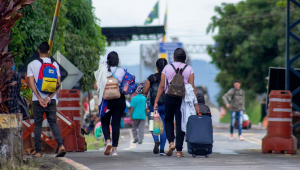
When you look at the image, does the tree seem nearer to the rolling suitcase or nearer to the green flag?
the green flag

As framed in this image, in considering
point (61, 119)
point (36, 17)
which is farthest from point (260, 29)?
point (61, 119)

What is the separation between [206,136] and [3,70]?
12.0 feet

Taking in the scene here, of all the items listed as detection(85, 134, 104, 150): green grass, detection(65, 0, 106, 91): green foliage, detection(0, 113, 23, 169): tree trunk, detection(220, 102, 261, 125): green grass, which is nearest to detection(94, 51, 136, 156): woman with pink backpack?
detection(0, 113, 23, 169): tree trunk

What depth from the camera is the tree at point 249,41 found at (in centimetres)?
3781

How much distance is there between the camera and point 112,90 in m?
8.96

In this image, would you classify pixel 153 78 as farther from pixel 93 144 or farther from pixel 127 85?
pixel 93 144

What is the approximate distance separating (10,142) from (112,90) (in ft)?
9.86

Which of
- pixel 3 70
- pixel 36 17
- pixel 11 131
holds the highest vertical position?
pixel 36 17

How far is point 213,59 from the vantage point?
1692 inches

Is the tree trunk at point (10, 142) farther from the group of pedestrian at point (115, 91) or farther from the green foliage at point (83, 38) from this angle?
the green foliage at point (83, 38)

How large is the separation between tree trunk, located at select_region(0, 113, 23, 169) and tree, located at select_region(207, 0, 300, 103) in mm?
31492

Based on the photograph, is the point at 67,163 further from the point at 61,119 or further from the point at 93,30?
the point at 93,30

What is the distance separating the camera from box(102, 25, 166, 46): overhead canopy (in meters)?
51.0

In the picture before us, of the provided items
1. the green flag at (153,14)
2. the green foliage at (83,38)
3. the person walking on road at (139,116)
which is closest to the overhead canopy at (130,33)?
the green flag at (153,14)
